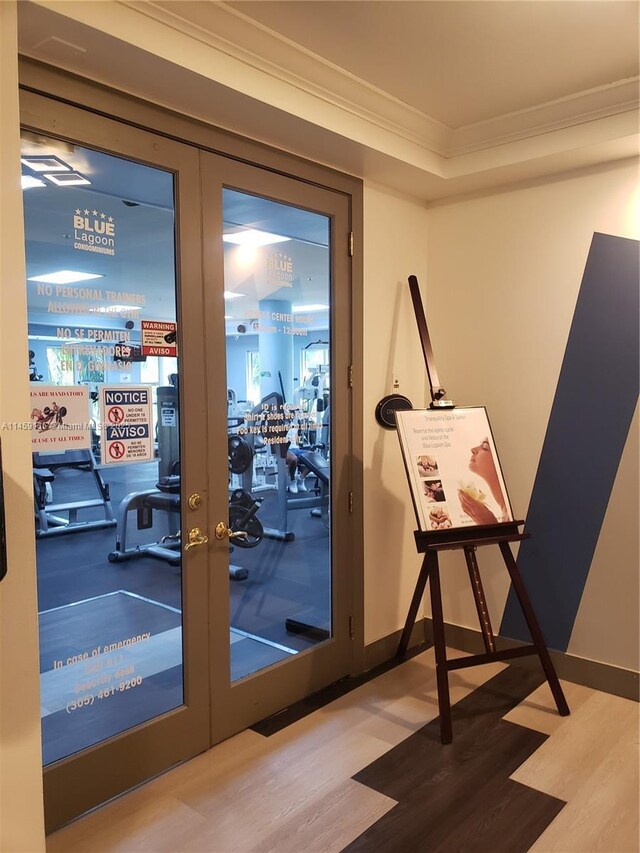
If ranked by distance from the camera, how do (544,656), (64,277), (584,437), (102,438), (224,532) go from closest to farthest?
(64,277)
(102,438)
(224,532)
(544,656)
(584,437)

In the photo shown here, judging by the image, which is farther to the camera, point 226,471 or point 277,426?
point 277,426

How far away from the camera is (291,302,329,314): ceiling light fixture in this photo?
309cm

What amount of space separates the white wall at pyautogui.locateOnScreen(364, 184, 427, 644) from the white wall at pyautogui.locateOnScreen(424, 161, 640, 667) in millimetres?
197

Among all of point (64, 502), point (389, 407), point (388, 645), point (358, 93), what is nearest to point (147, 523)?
point (64, 502)

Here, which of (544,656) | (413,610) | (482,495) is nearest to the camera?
(544,656)

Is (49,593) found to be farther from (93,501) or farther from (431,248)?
(431,248)

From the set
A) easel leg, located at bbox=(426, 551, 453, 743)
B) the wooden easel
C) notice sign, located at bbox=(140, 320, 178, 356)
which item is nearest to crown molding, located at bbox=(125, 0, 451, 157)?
notice sign, located at bbox=(140, 320, 178, 356)

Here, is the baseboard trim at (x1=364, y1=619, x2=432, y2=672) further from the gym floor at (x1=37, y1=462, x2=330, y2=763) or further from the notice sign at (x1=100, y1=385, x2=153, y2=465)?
the notice sign at (x1=100, y1=385, x2=153, y2=465)

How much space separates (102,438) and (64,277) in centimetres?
58

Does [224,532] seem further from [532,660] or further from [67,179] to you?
[532,660]

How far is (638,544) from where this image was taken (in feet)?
10.2

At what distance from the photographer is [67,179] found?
87.4 inches

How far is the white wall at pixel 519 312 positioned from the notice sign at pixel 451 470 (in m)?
0.42

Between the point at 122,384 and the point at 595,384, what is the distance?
2.27m
